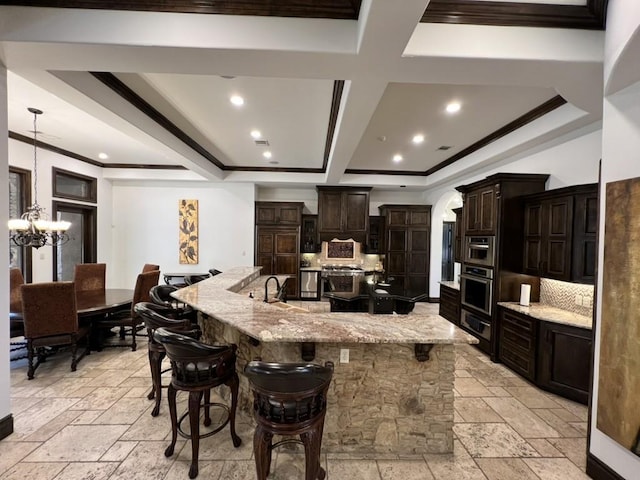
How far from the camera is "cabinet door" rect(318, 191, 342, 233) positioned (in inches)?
282

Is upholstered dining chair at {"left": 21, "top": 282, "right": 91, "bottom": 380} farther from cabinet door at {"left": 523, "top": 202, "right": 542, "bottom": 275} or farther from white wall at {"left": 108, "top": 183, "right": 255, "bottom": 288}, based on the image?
cabinet door at {"left": 523, "top": 202, "right": 542, "bottom": 275}

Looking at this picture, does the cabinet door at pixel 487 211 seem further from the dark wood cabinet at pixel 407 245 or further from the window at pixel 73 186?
the window at pixel 73 186

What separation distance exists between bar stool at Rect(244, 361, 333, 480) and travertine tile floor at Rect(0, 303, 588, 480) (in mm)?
530

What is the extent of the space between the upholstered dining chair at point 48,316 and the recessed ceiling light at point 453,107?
4.95 meters

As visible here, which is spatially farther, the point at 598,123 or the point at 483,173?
the point at 483,173

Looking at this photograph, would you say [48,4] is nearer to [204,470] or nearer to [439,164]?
[204,470]

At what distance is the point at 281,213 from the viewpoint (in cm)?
718

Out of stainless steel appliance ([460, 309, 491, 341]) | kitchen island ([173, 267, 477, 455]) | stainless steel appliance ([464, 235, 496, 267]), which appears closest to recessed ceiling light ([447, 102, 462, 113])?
stainless steel appliance ([464, 235, 496, 267])

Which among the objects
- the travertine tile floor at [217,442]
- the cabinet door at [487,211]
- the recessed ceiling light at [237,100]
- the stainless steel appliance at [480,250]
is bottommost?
the travertine tile floor at [217,442]

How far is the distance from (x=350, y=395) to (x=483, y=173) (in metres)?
4.73

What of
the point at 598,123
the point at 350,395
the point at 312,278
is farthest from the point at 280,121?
the point at 312,278

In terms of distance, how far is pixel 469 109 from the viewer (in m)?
3.38

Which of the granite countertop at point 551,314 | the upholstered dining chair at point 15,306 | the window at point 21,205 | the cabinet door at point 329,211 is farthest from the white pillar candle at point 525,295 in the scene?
the window at point 21,205

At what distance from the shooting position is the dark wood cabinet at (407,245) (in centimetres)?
729
